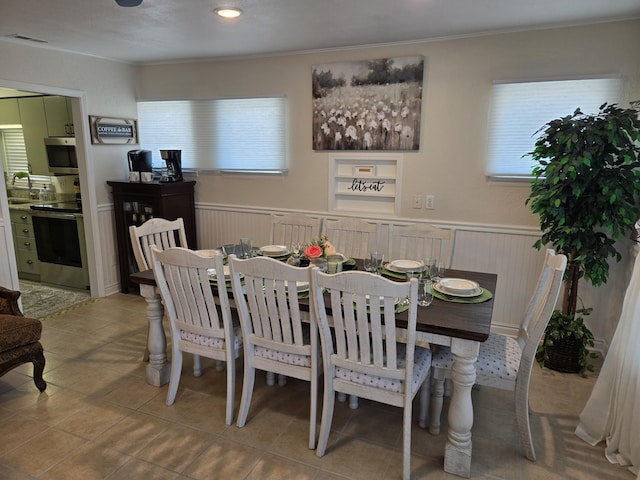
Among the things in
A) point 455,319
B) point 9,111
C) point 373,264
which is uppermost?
point 9,111

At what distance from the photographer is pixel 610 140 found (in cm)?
260

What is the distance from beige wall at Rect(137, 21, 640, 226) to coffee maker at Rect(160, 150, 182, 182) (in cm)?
35

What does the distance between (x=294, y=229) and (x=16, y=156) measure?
164 inches

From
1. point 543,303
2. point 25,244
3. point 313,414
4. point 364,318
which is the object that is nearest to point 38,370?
point 313,414

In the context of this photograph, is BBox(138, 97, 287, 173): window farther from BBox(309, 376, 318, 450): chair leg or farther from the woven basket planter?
the woven basket planter

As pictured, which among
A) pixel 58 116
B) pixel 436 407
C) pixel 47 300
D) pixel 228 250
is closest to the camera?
pixel 436 407

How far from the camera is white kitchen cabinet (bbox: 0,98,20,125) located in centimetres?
502

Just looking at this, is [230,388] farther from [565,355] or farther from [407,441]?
[565,355]

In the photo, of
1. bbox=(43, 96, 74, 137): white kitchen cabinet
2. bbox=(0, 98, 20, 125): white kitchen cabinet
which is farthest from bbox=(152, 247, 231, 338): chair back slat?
bbox=(0, 98, 20, 125): white kitchen cabinet

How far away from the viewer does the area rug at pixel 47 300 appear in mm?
4219

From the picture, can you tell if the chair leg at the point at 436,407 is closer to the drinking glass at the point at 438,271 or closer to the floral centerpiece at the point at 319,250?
the drinking glass at the point at 438,271

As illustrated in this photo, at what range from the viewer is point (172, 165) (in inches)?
180

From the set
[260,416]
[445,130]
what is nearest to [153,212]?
[260,416]

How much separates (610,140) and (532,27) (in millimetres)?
1149
